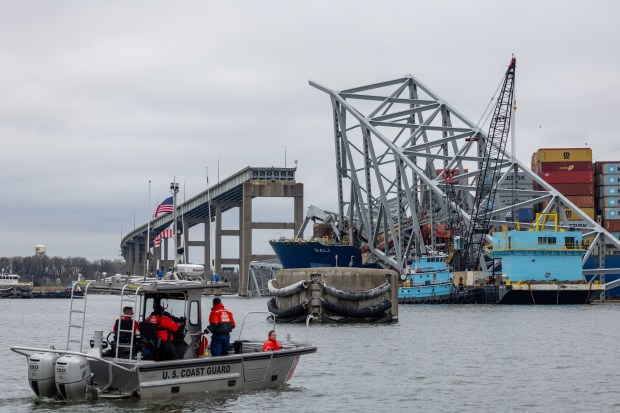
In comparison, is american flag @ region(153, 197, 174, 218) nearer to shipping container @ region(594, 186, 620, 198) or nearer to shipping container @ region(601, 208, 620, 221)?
shipping container @ region(601, 208, 620, 221)

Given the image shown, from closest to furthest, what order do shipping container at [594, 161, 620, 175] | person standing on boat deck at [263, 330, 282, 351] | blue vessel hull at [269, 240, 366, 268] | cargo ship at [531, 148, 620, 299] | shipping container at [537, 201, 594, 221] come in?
person standing on boat deck at [263, 330, 282, 351], blue vessel hull at [269, 240, 366, 268], shipping container at [537, 201, 594, 221], cargo ship at [531, 148, 620, 299], shipping container at [594, 161, 620, 175]

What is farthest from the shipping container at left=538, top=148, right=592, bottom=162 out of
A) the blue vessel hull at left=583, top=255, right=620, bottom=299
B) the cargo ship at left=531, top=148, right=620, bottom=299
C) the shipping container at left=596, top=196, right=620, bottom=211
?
the blue vessel hull at left=583, top=255, right=620, bottom=299

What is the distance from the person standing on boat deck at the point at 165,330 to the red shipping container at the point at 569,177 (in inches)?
4495

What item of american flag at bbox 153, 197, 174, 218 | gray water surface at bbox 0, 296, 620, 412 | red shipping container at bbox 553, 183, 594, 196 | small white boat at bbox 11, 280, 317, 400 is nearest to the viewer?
small white boat at bbox 11, 280, 317, 400

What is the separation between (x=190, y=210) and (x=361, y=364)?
132582mm

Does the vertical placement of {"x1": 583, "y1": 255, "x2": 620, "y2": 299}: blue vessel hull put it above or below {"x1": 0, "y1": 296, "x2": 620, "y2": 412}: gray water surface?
above

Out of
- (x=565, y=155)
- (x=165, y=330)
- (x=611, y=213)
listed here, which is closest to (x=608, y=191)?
(x=611, y=213)

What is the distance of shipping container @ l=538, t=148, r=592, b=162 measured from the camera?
445ft

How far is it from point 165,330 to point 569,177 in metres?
116

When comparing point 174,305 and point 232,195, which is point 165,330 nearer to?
point 174,305

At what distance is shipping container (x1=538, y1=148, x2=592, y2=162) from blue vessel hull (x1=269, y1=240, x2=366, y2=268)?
2794 cm

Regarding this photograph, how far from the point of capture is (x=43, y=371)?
25.8m

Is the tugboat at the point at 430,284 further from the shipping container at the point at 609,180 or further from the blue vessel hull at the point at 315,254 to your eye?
the shipping container at the point at 609,180

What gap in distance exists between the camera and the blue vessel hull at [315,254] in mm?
126000
